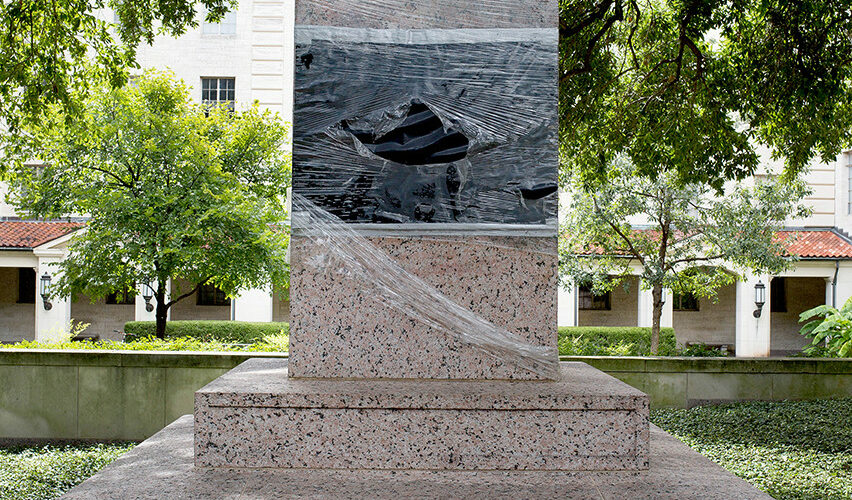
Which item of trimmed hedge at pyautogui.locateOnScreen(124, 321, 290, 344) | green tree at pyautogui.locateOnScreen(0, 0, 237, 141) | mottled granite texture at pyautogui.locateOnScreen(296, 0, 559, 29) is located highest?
green tree at pyautogui.locateOnScreen(0, 0, 237, 141)

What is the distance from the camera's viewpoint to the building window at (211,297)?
25.3 meters

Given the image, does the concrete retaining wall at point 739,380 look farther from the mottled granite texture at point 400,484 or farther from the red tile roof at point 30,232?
the red tile roof at point 30,232

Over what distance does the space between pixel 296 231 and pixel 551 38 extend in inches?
61.5

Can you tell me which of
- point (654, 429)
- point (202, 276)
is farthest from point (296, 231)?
point (202, 276)

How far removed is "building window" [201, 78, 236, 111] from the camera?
74.7ft

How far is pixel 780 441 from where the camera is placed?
318 inches

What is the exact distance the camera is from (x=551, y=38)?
3.65 m

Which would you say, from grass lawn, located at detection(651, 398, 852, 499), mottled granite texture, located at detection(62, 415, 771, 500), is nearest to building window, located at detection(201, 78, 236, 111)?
grass lawn, located at detection(651, 398, 852, 499)

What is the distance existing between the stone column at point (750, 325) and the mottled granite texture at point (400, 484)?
21.9 metres

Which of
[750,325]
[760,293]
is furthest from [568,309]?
[750,325]

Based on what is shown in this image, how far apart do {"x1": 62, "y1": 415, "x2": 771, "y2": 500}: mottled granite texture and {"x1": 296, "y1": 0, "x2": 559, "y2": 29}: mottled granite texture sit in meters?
2.10

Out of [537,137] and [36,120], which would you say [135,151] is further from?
[537,137]

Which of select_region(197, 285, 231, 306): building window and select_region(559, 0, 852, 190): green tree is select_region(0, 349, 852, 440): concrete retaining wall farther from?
select_region(197, 285, 231, 306): building window

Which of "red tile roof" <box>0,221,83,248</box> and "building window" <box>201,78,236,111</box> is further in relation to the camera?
"building window" <box>201,78,236,111</box>
